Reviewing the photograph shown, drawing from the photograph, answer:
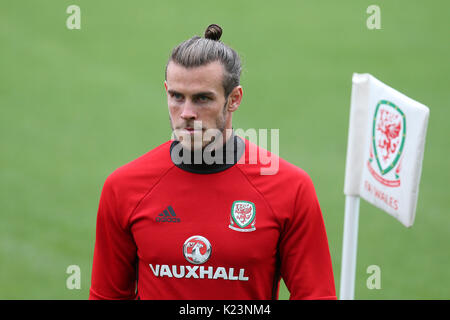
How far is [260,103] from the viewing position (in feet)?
43.4

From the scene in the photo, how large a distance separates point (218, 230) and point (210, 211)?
0.09m

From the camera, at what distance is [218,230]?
8.64 ft

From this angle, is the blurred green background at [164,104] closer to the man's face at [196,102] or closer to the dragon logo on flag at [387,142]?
the dragon logo on flag at [387,142]

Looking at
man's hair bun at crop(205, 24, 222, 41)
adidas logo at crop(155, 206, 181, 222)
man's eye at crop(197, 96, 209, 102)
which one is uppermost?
man's hair bun at crop(205, 24, 222, 41)

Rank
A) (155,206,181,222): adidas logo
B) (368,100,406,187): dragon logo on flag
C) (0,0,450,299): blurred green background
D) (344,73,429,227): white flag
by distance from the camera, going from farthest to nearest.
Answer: (0,0,450,299): blurred green background → (368,100,406,187): dragon logo on flag → (344,73,429,227): white flag → (155,206,181,222): adidas logo

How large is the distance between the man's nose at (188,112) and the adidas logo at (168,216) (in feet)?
1.30

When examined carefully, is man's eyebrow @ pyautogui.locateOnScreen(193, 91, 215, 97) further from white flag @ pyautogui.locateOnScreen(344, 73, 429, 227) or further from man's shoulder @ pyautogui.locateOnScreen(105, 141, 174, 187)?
white flag @ pyautogui.locateOnScreen(344, 73, 429, 227)

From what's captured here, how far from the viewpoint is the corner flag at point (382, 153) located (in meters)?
3.46

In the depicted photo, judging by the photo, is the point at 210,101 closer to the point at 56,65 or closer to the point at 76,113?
the point at 76,113

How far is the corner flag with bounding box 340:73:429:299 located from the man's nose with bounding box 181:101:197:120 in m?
1.38

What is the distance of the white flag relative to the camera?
136 inches

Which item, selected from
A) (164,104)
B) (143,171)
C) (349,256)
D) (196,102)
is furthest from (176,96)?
(164,104)

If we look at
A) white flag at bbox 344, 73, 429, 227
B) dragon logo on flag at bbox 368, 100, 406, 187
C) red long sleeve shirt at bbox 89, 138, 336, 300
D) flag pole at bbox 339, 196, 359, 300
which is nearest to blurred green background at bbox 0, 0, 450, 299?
flag pole at bbox 339, 196, 359, 300

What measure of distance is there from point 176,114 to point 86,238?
5796 mm
